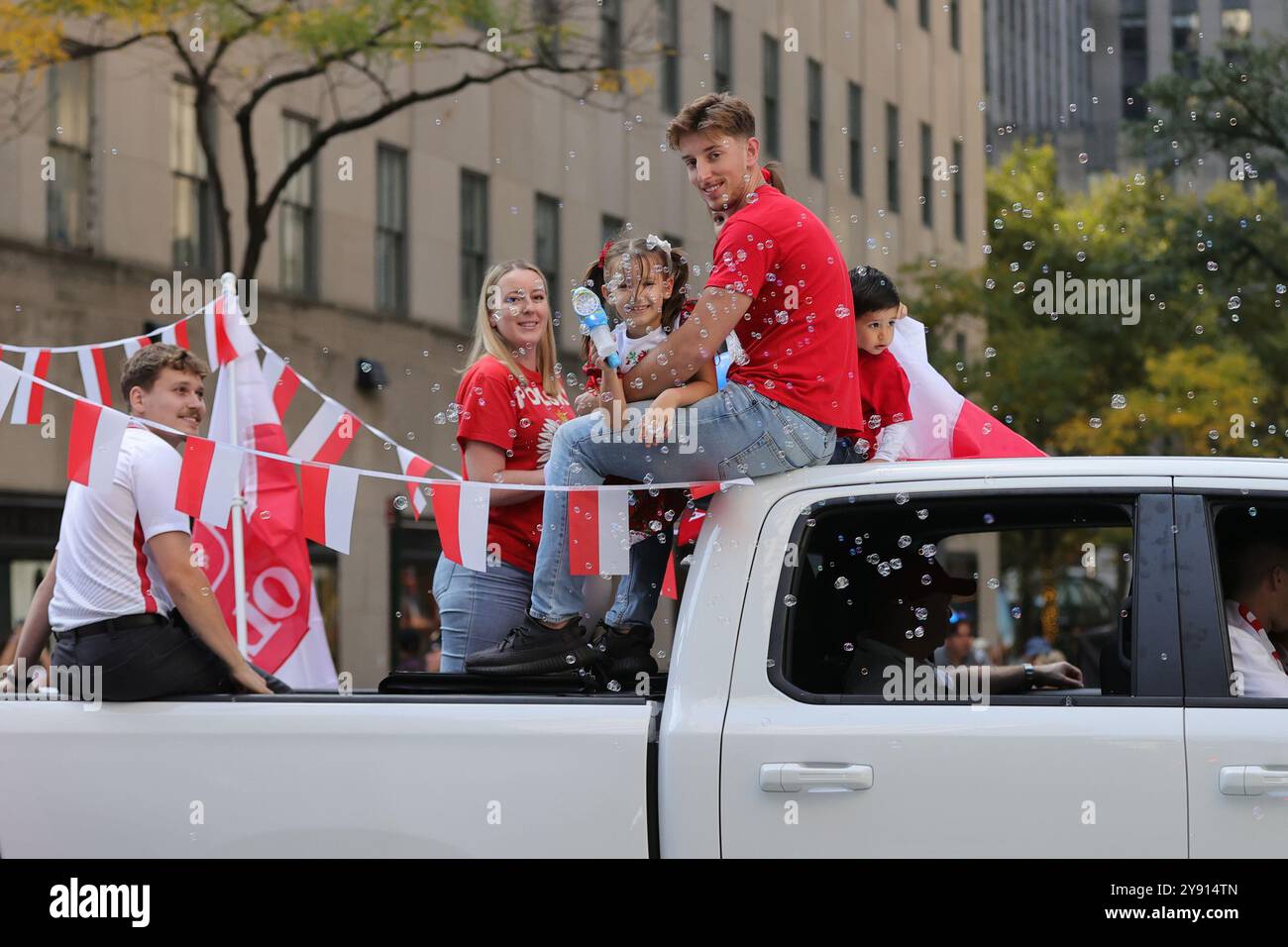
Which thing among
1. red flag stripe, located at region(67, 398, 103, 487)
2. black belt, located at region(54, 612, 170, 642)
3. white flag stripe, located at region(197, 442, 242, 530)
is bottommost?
black belt, located at region(54, 612, 170, 642)

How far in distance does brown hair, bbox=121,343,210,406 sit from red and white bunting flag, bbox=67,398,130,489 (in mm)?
545

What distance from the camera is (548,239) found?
74.9 feet

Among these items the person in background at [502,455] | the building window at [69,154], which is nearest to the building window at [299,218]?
the building window at [69,154]

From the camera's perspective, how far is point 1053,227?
1359 inches

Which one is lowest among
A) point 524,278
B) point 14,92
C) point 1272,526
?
point 1272,526

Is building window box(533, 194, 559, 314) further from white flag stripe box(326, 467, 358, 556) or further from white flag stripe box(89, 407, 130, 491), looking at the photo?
white flag stripe box(89, 407, 130, 491)

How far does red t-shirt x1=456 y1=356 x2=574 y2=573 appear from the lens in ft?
16.2

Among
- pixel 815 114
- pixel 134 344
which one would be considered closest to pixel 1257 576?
pixel 134 344

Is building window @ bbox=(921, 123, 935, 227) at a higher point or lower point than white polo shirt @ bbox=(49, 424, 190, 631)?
higher

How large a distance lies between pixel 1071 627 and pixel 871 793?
82.8 ft

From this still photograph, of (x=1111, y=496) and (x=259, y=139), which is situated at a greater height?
(x=259, y=139)

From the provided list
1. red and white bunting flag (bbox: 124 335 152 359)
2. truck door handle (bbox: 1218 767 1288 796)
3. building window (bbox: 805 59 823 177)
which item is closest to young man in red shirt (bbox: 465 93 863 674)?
truck door handle (bbox: 1218 767 1288 796)
